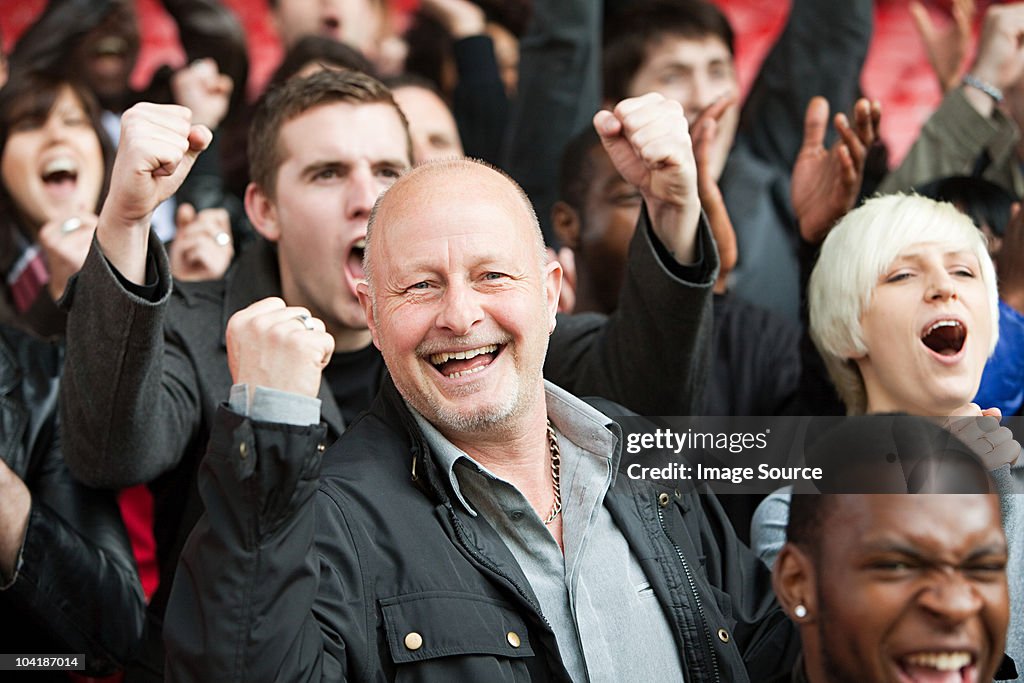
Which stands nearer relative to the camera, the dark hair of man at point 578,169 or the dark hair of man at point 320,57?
the dark hair of man at point 578,169

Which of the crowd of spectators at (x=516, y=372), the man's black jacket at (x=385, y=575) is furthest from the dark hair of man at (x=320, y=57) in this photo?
the man's black jacket at (x=385, y=575)

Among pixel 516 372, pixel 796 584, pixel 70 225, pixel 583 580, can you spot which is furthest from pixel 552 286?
pixel 70 225

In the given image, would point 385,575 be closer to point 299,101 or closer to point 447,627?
point 447,627

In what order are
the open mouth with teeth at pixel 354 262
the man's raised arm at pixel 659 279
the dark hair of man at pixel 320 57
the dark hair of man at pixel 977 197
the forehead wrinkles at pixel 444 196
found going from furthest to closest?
the dark hair of man at pixel 320 57 < the dark hair of man at pixel 977 197 < the open mouth with teeth at pixel 354 262 < the man's raised arm at pixel 659 279 < the forehead wrinkles at pixel 444 196

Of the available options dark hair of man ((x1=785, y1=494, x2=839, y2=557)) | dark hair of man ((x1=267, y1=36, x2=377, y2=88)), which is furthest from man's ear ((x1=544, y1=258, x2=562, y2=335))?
dark hair of man ((x1=267, y1=36, x2=377, y2=88))

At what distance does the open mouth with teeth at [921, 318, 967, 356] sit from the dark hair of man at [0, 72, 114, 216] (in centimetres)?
186

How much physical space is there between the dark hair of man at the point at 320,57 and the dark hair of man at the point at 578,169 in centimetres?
55

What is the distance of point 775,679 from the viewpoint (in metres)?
1.71

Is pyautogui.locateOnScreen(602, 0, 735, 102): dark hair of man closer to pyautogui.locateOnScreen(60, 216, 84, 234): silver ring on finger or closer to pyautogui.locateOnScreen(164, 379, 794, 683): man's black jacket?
pyautogui.locateOnScreen(60, 216, 84, 234): silver ring on finger

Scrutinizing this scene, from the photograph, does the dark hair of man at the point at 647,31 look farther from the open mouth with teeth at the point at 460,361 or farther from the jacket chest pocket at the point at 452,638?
the jacket chest pocket at the point at 452,638

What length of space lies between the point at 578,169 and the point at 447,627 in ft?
5.29

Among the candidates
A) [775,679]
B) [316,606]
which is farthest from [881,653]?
[316,606]

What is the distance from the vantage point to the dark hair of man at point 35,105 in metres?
3.01

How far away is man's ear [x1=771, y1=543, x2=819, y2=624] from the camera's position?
1.62 metres
